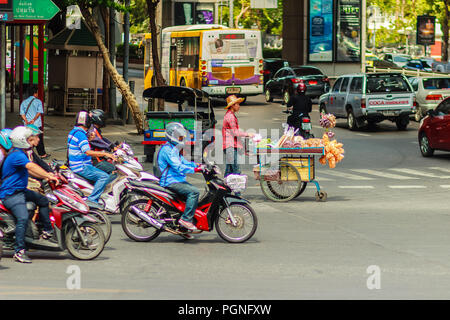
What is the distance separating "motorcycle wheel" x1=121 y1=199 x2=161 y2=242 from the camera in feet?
36.6

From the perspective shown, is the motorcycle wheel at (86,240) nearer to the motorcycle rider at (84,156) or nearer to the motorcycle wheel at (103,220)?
the motorcycle wheel at (103,220)

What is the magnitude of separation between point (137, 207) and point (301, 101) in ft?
33.1

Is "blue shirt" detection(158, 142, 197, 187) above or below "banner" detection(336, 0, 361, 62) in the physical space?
below

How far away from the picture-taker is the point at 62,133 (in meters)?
26.6

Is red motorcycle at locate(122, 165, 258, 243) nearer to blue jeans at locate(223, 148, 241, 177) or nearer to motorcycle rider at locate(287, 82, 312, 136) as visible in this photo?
blue jeans at locate(223, 148, 241, 177)

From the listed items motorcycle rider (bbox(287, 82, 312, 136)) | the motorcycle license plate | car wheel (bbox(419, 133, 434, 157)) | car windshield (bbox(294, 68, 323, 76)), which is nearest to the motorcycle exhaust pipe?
motorcycle rider (bbox(287, 82, 312, 136))

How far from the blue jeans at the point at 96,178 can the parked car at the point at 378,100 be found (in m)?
17.1

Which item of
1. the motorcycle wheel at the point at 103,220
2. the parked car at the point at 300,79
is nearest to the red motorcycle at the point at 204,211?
the motorcycle wheel at the point at 103,220

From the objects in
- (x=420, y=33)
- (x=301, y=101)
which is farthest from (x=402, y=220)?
(x=420, y=33)

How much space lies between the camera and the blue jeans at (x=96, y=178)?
41.0ft

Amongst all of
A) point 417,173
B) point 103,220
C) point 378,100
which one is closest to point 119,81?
point 378,100

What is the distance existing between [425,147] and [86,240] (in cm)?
1415

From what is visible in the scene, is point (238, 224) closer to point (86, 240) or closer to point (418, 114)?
point (86, 240)
